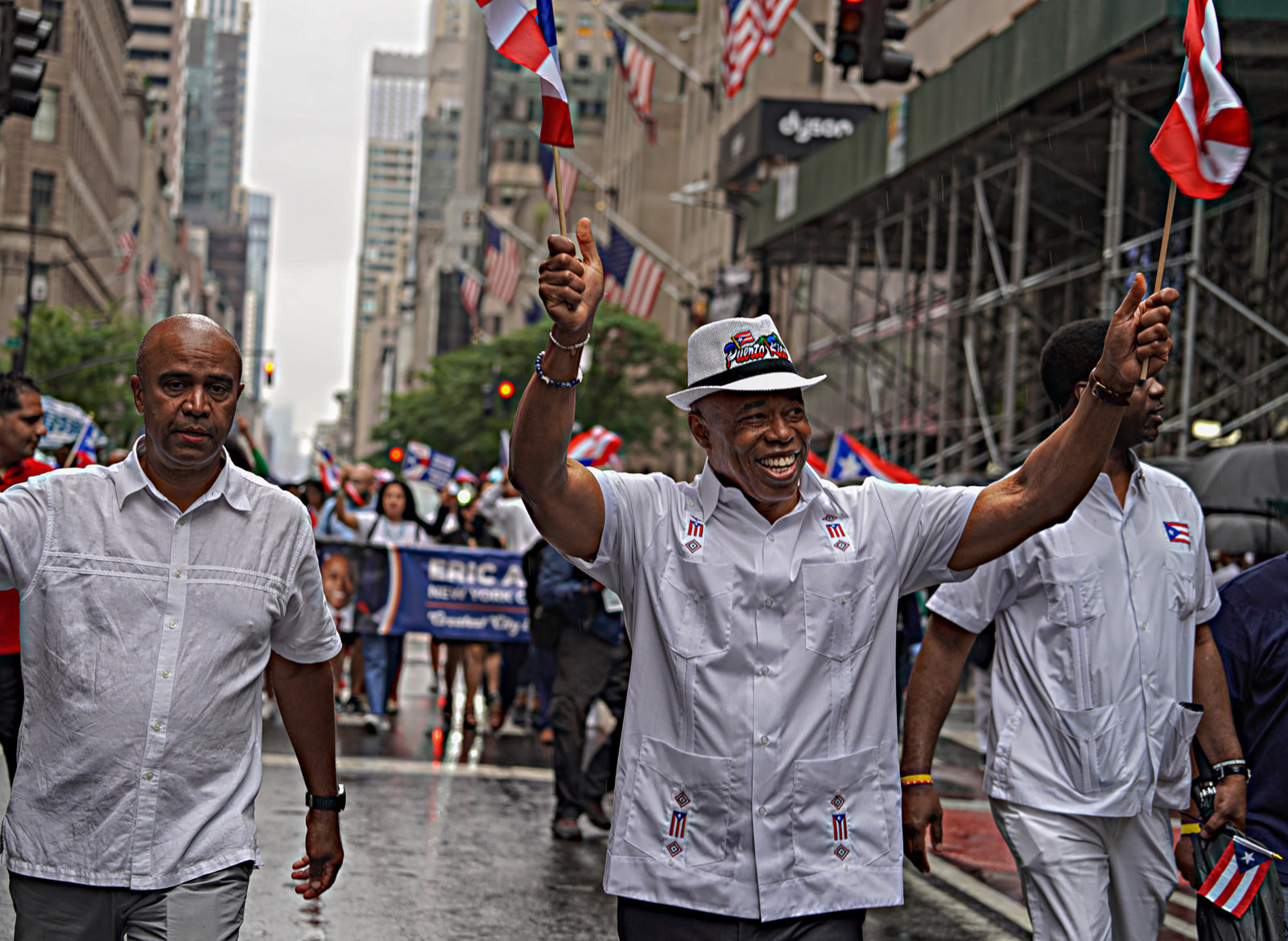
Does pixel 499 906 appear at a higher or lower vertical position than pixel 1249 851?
lower

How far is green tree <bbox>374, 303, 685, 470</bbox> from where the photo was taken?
1960 inches

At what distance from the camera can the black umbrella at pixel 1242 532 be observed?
12797mm

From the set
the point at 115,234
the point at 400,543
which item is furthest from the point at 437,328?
the point at 400,543

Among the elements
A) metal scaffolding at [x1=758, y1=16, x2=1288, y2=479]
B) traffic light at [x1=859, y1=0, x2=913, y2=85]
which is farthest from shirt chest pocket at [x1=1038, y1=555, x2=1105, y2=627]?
metal scaffolding at [x1=758, y1=16, x2=1288, y2=479]

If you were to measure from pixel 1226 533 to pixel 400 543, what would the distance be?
24.0 feet

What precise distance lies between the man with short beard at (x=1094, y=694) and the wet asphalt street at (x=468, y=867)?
280 centimetres

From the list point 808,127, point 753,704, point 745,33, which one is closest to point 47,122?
point 808,127

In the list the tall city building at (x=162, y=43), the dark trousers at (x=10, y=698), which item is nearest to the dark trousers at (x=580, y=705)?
the dark trousers at (x=10, y=698)

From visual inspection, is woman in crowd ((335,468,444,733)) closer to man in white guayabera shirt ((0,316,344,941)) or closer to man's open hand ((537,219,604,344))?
man in white guayabera shirt ((0,316,344,941))

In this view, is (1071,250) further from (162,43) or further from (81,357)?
(162,43)

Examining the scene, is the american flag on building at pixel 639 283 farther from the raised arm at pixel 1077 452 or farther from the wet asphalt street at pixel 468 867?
the raised arm at pixel 1077 452

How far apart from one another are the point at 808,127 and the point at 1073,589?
39.6 m

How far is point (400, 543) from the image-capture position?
53.7 feet

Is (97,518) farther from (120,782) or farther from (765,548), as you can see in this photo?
(765,548)
